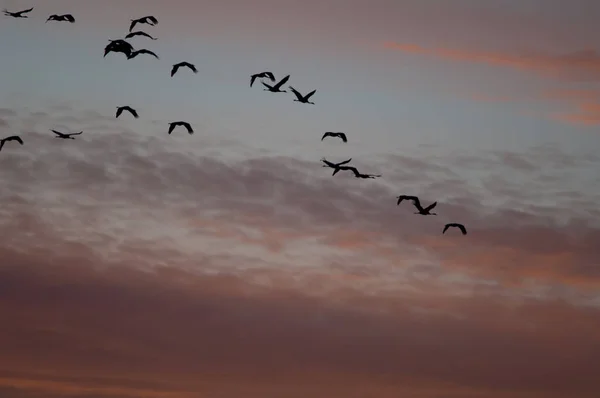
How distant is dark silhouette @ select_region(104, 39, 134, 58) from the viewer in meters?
99.4

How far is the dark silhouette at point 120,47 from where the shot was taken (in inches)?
3912

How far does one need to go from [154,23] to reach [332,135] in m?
20.2

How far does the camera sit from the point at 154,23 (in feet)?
328

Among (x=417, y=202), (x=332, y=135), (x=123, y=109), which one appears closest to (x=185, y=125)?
(x=123, y=109)

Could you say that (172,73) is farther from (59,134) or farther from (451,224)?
(451,224)

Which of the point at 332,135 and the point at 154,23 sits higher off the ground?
the point at 154,23

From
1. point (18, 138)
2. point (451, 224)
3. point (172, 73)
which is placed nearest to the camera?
point (172, 73)

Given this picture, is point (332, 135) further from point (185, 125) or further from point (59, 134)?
point (59, 134)

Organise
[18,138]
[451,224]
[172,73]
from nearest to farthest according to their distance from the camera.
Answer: [172,73] < [18,138] < [451,224]

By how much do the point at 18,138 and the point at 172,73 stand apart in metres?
18.7

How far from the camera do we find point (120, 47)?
3944 inches

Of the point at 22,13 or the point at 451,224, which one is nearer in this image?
the point at 22,13

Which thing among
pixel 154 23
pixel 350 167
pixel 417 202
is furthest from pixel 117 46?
pixel 417 202

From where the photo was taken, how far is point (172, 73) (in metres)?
99.7
